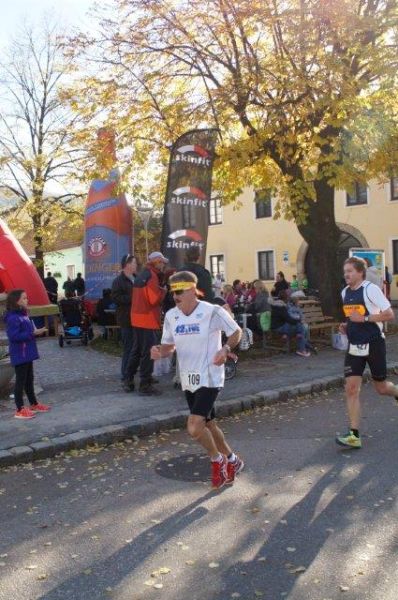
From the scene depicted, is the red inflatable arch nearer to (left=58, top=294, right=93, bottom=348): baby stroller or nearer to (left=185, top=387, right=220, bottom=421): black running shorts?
(left=58, top=294, right=93, bottom=348): baby stroller

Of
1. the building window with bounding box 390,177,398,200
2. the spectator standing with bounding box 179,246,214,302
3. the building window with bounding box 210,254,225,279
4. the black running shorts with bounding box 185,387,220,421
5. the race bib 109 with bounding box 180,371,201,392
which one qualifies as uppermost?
the building window with bounding box 390,177,398,200

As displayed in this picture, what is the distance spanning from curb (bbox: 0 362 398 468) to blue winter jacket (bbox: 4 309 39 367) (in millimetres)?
1384

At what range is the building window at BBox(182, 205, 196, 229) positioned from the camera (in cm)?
1148

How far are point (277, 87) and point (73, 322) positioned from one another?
699 cm

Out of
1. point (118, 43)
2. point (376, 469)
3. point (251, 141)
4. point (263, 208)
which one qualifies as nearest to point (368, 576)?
point (376, 469)

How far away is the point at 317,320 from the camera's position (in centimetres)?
1434

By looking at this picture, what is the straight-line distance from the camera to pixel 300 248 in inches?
1426

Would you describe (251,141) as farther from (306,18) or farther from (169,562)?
(169,562)

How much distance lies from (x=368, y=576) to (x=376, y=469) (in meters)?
2.05

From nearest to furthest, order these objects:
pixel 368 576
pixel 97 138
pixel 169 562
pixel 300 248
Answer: pixel 368 576
pixel 169 562
pixel 97 138
pixel 300 248

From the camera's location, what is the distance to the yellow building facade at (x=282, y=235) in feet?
108

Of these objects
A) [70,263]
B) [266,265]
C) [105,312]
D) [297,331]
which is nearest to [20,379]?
[297,331]

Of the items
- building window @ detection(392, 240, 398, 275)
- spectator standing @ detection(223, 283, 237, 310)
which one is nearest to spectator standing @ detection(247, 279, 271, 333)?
spectator standing @ detection(223, 283, 237, 310)

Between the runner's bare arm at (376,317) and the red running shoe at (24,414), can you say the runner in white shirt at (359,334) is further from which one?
the red running shoe at (24,414)
